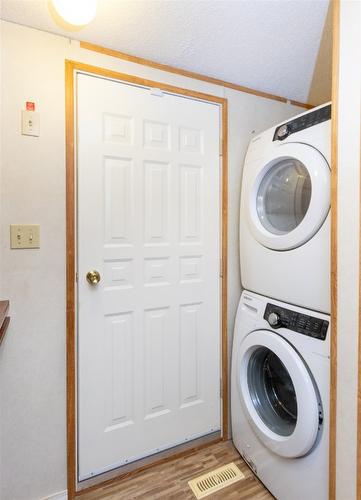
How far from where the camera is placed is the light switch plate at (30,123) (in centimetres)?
123

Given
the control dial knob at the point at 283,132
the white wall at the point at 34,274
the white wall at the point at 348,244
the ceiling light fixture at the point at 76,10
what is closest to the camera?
the white wall at the point at 348,244

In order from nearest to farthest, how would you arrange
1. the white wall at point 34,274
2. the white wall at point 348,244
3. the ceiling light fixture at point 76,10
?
the white wall at point 348,244 → the ceiling light fixture at point 76,10 → the white wall at point 34,274

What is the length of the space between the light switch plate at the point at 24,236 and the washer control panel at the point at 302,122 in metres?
1.21

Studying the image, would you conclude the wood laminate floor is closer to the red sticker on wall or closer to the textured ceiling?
the red sticker on wall

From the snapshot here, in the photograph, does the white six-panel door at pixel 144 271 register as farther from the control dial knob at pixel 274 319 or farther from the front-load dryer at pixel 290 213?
the control dial knob at pixel 274 319

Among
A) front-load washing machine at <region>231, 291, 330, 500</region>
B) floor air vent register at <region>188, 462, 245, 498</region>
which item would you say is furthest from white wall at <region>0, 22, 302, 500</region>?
front-load washing machine at <region>231, 291, 330, 500</region>

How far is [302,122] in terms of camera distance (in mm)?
1280

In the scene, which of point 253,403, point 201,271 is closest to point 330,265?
point 201,271

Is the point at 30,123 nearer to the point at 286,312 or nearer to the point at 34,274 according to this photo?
the point at 34,274

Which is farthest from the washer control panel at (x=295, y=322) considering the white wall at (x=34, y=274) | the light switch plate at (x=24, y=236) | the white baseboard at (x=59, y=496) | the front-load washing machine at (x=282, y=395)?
the white baseboard at (x=59, y=496)

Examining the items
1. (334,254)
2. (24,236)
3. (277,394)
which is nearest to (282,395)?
(277,394)

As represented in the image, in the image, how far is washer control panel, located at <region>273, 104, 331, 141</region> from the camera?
46.5 inches

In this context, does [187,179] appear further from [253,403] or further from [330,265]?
[253,403]

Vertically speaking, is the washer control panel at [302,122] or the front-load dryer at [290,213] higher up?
the washer control panel at [302,122]
